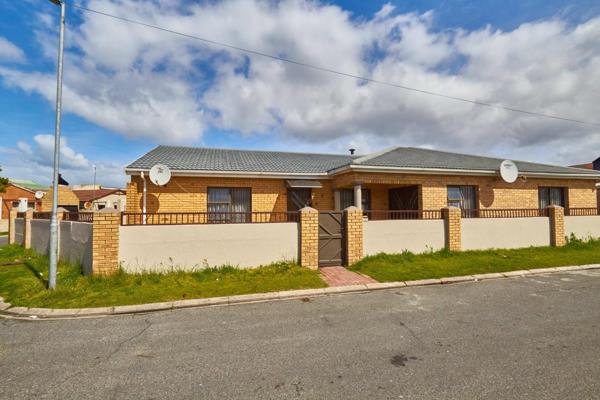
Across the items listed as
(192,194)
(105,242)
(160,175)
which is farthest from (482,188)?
(105,242)

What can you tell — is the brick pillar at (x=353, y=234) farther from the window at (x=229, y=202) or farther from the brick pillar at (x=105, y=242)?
the brick pillar at (x=105, y=242)

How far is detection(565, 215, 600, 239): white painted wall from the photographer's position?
11.0 m

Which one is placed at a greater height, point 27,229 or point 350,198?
point 350,198

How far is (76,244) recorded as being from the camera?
771cm

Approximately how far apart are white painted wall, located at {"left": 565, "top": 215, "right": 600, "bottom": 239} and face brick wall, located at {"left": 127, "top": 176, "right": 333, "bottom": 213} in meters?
10.9

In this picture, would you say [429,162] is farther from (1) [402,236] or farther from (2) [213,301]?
(2) [213,301]

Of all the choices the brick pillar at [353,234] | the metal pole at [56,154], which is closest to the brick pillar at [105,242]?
the metal pole at [56,154]

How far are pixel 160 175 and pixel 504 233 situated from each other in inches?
465

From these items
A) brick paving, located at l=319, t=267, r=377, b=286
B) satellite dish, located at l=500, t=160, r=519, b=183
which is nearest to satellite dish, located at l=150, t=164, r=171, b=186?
brick paving, located at l=319, t=267, r=377, b=286

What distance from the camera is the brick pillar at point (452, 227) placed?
929 cm

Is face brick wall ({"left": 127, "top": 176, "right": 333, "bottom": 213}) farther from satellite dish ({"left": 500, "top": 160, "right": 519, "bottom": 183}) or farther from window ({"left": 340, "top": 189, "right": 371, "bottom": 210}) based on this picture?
satellite dish ({"left": 500, "top": 160, "right": 519, "bottom": 183})

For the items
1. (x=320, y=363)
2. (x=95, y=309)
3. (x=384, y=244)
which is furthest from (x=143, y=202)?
(x=320, y=363)

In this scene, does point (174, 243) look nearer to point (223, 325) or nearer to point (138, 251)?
point (138, 251)

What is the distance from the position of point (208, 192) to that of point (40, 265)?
525 cm
